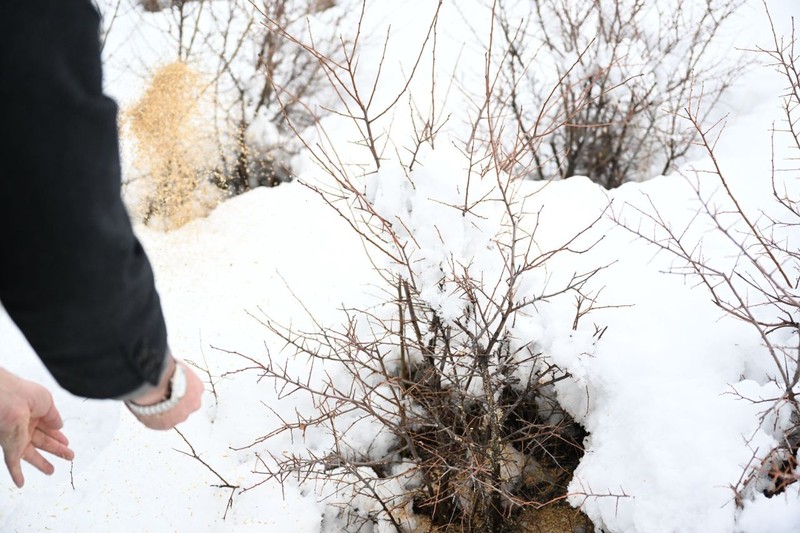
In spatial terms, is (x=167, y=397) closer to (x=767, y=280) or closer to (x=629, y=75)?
(x=767, y=280)

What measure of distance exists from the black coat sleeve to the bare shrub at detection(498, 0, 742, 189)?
4.62 m

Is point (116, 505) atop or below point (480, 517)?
below

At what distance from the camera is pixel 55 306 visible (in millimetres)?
800

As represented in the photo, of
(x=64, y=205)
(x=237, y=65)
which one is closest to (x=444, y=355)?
(x=64, y=205)

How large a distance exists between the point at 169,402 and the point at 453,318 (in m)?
1.57

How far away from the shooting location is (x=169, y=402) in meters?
1.09

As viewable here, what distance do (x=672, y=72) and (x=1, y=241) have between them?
5.84 meters

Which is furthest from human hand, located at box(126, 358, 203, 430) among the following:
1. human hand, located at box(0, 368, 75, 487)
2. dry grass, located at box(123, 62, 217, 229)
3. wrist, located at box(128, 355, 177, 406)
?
dry grass, located at box(123, 62, 217, 229)

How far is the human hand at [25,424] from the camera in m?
1.29

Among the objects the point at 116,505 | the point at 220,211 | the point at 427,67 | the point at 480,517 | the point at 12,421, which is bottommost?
the point at 116,505

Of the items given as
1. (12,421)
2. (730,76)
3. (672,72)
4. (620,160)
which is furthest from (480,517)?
(730,76)

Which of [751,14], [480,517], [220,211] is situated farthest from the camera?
[751,14]

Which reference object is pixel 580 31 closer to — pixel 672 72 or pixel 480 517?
pixel 672 72

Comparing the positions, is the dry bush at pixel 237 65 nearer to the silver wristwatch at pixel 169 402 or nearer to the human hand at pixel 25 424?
the human hand at pixel 25 424
